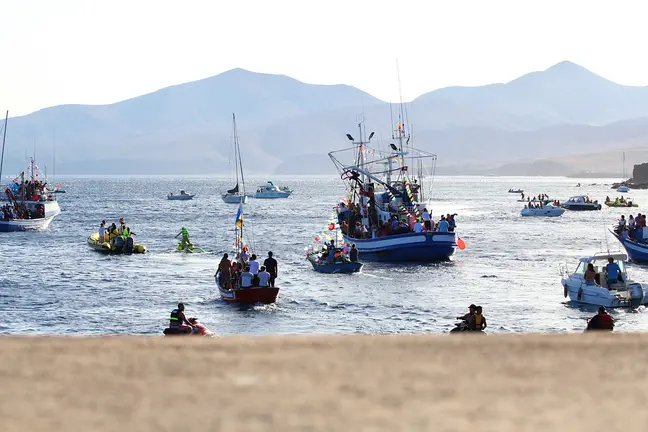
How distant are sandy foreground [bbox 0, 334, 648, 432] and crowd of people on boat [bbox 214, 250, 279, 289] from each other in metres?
23.4

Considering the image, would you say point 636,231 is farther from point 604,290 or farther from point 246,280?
point 246,280

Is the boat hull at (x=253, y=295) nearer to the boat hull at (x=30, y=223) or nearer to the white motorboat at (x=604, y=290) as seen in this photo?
the white motorboat at (x=604, y=290)

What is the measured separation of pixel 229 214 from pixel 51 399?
107m

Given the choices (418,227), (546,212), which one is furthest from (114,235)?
(546,212)

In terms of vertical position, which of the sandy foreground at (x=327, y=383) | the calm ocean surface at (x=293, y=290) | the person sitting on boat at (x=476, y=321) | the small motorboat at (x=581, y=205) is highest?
the sandy foreground at (x=327, y=383)

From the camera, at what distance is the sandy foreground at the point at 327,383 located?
734 cm

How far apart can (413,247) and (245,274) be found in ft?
61.0

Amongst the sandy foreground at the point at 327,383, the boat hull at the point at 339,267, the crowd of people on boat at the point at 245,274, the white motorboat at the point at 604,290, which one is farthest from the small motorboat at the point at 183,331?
the boat hull at the point at 339,267

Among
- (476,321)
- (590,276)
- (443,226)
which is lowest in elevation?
(590,276)

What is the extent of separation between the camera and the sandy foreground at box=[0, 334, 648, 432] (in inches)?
289

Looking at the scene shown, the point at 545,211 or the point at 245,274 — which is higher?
the point at 245,274

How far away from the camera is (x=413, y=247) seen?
50.7m

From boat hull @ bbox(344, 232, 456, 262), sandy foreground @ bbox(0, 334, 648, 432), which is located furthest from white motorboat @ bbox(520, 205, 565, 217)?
sandy foreground @ bbox(0, 334, 648, 432)

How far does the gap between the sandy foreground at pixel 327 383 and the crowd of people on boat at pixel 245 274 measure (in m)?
23.4
